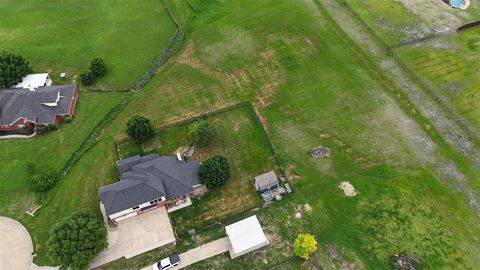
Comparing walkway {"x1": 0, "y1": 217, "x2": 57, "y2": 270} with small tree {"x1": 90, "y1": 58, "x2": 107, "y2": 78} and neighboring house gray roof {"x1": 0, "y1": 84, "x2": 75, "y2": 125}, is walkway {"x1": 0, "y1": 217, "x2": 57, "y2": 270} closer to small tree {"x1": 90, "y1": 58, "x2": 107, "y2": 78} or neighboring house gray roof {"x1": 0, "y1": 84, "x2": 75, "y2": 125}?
Result: neighboring house gray roof {"x1": 0, "y1": 84, "x2": 75, "y2": 125}

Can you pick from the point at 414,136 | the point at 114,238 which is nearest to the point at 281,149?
the point at 414,136

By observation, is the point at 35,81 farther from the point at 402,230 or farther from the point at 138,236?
the point at 402,230

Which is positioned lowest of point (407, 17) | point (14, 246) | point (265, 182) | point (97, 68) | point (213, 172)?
point (14, 246)

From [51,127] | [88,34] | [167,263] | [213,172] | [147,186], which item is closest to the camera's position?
[167,263]

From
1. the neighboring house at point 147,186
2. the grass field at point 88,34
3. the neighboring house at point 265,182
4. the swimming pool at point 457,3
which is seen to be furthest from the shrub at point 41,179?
the swimming pool at point 457,3

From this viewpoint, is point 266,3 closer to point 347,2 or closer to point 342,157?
point 347,2

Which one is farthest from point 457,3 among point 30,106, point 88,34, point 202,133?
point 30,106
